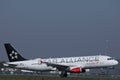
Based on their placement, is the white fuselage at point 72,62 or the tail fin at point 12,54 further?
the tail fin at point 12,54

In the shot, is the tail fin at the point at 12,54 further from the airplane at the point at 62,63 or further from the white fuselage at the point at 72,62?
the white fuselage at the point at 72,62

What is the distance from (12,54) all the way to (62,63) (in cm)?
1233

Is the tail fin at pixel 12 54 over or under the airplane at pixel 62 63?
over

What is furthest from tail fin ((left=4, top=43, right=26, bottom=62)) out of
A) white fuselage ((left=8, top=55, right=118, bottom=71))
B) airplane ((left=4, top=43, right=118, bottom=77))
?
white fuselage ((left=8, top=55, right=118, bottom=71))

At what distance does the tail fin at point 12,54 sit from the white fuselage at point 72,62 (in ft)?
5.62

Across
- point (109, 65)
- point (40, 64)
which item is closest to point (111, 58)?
point (109, 65)

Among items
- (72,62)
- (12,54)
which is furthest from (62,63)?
(12,54)

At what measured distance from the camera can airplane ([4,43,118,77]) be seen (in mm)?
80938

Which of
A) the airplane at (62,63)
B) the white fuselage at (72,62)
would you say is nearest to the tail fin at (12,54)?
the airplane at (62,63)

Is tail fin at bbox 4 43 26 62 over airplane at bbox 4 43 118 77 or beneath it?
over

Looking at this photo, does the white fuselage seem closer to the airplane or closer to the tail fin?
the airplane

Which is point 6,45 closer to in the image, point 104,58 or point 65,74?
point 65,74

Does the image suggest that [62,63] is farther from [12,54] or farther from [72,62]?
[12,54]

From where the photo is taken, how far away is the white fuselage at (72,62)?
8069 cm
